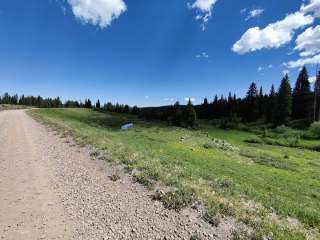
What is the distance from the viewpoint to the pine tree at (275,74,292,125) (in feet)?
235

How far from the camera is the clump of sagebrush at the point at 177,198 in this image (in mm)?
7176

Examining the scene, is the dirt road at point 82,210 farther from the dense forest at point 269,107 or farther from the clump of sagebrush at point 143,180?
the dense forest at point 269,107

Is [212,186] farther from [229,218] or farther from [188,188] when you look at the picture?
[229,218]

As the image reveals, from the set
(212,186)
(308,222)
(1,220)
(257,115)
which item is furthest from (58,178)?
(257,115)

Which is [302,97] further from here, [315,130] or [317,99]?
[315,130]

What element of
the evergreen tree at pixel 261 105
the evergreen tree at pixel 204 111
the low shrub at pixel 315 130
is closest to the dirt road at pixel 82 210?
the low shrub at pixel 315 130

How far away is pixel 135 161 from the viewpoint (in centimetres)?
1219

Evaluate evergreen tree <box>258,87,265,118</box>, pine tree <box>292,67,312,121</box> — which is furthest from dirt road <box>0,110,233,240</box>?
evergreen tree <box>258,87,265,118</box>

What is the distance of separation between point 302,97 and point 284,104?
38.1ft

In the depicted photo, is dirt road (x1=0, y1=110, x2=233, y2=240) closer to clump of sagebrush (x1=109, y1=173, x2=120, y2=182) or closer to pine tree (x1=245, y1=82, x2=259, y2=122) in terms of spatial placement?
clump of sagebrush (x1=109, y1=173, x2=120, y2=182)

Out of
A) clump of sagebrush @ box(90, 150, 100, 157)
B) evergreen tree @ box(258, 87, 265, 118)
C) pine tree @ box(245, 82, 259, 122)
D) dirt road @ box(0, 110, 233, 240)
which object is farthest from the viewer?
evergreen tree @ box(258, 87, 265, 118)

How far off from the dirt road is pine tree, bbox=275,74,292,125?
245 ft

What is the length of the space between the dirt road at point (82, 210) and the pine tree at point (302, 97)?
82399mm

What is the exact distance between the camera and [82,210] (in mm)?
6758
